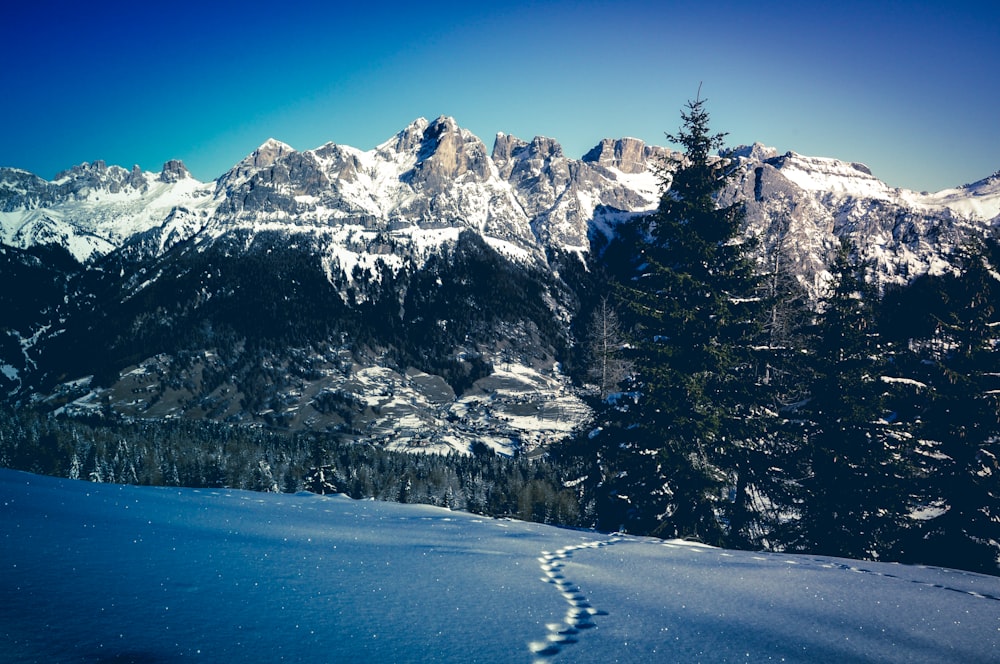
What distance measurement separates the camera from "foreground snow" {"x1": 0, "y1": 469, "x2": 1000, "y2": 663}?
4137mm

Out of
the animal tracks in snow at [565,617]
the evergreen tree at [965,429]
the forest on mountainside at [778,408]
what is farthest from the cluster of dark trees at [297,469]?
the evergreen tree at [965,429]

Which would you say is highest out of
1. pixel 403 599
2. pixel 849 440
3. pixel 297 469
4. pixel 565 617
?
pixel 849 440

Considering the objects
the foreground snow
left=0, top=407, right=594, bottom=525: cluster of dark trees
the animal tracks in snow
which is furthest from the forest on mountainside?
the animal tracks in snow

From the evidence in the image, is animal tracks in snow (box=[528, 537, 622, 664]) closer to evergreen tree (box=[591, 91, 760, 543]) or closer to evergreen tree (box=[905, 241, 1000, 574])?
evergreen tree (box=[591, 91, 760, 543])

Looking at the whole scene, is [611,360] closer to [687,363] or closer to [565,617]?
[687,363]

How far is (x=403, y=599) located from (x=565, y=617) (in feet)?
5.46

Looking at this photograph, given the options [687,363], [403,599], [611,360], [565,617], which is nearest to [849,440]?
[687,363]

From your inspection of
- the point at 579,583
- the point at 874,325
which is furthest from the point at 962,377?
the point at 579,583

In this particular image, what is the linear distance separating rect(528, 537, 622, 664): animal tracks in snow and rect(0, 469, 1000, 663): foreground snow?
23 millimetres

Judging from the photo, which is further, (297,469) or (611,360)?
(297,469)

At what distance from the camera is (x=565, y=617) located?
18.1 feet

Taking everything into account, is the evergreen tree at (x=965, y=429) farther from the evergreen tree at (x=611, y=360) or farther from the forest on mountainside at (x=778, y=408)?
the evergreen tree at (x=611, y=360)

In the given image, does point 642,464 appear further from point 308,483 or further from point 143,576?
point 308,483

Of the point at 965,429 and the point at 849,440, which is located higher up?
the point at 965,429
